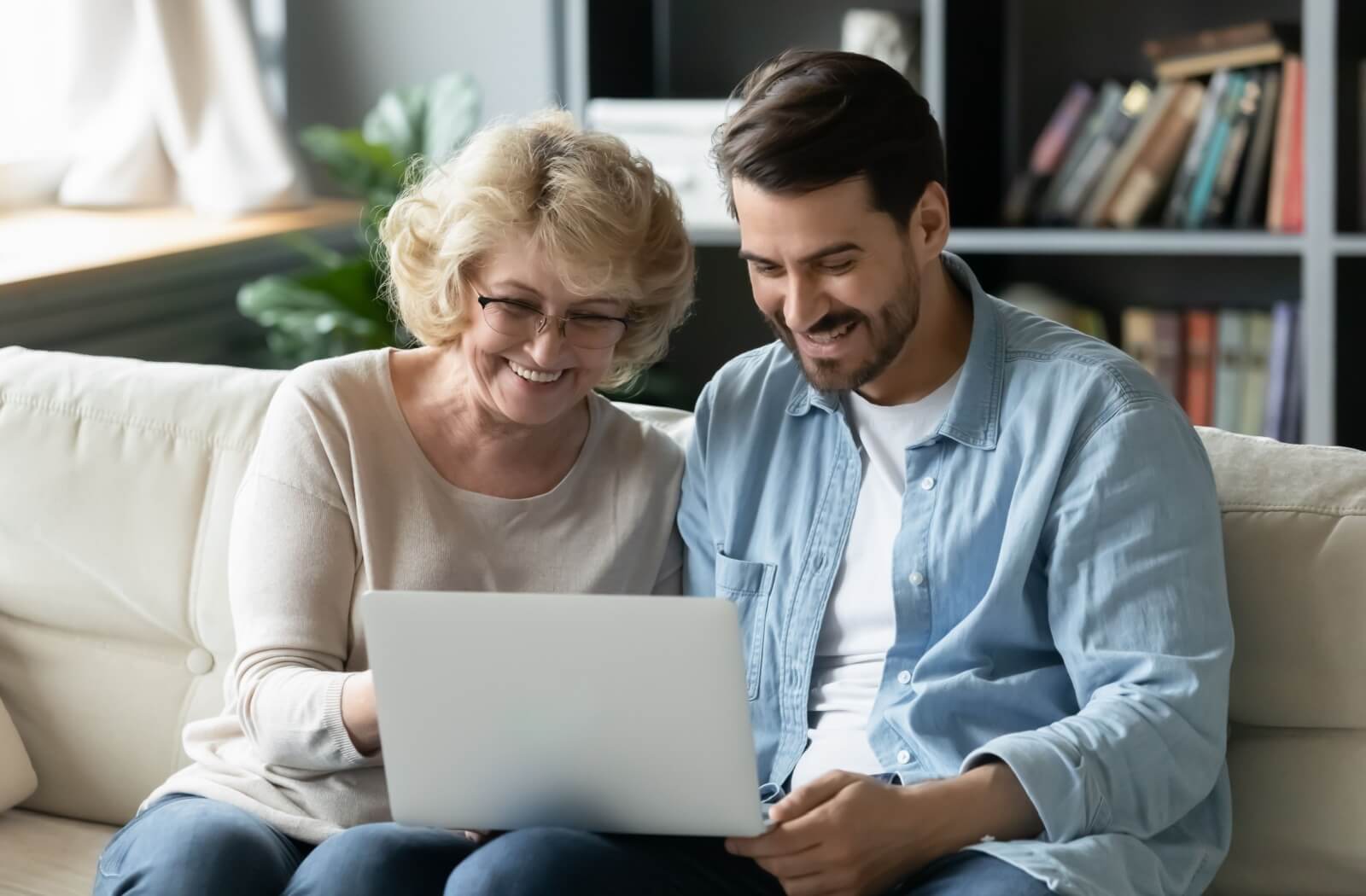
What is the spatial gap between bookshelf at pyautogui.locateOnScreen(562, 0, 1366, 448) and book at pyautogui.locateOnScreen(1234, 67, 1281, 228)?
0.28 ft

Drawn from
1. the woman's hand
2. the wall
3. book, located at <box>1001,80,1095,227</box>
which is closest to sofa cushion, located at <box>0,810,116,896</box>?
the woman's hand

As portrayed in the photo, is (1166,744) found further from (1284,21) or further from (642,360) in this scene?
(1284,21)

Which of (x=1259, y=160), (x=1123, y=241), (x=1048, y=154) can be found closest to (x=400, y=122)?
(x=1048, y=154)

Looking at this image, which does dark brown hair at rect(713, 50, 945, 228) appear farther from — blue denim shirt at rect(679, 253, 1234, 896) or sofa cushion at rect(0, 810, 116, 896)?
sofa cushion at rect(0, 810, 116, 896)

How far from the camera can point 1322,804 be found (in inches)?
57.0

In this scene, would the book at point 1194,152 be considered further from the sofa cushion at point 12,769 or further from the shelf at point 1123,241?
the sofa cushion at point 12,769

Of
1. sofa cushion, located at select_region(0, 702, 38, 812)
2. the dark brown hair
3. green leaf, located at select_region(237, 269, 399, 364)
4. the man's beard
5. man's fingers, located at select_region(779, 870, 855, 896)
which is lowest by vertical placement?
sofa cushion, located at select_region(0, 702, 38, 812)

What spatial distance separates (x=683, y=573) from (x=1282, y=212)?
1.56 metres

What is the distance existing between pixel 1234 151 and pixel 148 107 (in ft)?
6.48

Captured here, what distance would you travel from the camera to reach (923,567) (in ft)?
4.65

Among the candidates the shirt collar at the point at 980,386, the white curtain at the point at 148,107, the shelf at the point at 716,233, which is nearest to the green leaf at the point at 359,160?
the white curtain at the point at 148,107

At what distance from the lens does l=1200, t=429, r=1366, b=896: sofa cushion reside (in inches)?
56.7

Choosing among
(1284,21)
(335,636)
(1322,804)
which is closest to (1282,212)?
(1284,21)

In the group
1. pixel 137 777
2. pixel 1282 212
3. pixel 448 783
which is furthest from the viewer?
pixel 1282 212
